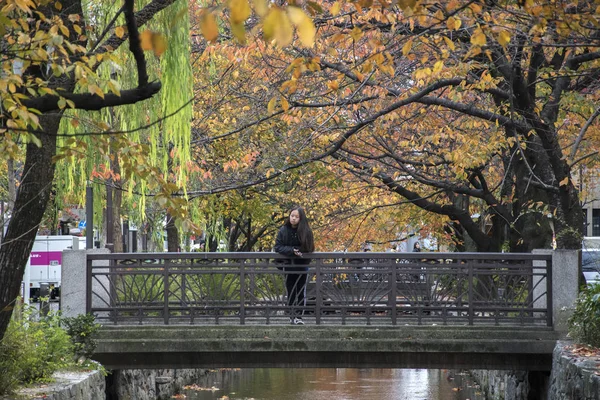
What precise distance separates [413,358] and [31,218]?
24.0 feet

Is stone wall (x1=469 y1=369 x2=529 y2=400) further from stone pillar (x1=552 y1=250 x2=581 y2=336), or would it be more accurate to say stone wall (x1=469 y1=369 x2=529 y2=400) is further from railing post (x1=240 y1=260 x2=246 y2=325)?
railing post (x1=240 y1=260 x2=246 y2=325)

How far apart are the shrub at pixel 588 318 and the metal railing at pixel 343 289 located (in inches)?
53.6

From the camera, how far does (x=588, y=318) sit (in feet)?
41.0

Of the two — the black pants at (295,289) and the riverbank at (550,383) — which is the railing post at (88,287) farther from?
the black pants at (295,289)

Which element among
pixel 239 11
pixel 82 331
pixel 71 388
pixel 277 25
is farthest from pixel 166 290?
pixel 277 25

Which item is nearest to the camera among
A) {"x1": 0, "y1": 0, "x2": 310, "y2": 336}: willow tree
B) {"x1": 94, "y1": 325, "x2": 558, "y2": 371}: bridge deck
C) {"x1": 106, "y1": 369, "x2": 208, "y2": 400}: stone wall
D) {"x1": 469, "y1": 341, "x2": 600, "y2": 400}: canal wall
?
{"x1": 0, "y1": 0, "x2": 310, "y2": 336}: willow tree

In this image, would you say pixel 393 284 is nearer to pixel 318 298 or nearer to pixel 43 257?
pixel 318 298

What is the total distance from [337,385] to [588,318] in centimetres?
1265

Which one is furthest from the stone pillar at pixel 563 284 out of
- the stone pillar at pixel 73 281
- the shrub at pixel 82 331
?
the stone pillar at pixel 73 281

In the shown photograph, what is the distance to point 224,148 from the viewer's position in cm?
2686

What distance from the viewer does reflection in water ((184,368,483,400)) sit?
21.9m

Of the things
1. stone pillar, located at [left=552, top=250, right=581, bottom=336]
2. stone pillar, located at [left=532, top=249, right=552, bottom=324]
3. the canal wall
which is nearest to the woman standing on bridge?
stone pillar, located at [left=532, top=249, right=552, bottom=324]

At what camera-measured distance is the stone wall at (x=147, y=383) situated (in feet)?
53.3

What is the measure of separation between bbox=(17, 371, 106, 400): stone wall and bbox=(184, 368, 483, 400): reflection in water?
8921 millimetres
